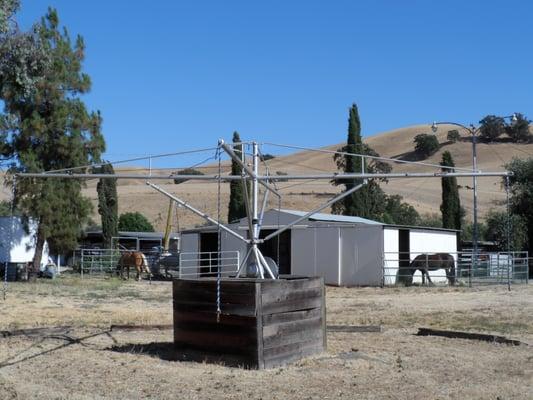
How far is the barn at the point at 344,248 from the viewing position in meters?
30.0

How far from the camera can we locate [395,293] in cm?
2538

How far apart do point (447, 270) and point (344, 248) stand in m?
4.22

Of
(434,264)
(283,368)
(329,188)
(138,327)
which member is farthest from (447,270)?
(329,188)

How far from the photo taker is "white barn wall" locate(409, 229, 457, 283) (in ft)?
104

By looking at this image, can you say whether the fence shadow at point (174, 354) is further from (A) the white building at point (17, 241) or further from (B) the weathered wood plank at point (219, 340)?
(A) the white building at point (17, 241)

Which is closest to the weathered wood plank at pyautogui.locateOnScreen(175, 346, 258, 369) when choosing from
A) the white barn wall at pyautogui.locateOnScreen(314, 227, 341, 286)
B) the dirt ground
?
the dirt ground

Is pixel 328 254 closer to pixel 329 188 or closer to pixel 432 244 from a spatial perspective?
pixel 432 244

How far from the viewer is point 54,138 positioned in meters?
29.3

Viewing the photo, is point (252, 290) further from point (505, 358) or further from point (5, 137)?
point (5, 137)

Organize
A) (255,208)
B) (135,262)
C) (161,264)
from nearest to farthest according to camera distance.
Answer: (255,208)
(135,262)
(161,264)

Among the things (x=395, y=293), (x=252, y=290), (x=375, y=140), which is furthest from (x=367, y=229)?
(x=375, y=140)

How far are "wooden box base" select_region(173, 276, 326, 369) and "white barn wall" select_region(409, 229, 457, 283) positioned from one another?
833 inches

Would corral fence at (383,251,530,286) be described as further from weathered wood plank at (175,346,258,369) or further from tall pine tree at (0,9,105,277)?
weathered wood plank at (175,346,258,369)

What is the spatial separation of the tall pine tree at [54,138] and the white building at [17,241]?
2.06 ft
